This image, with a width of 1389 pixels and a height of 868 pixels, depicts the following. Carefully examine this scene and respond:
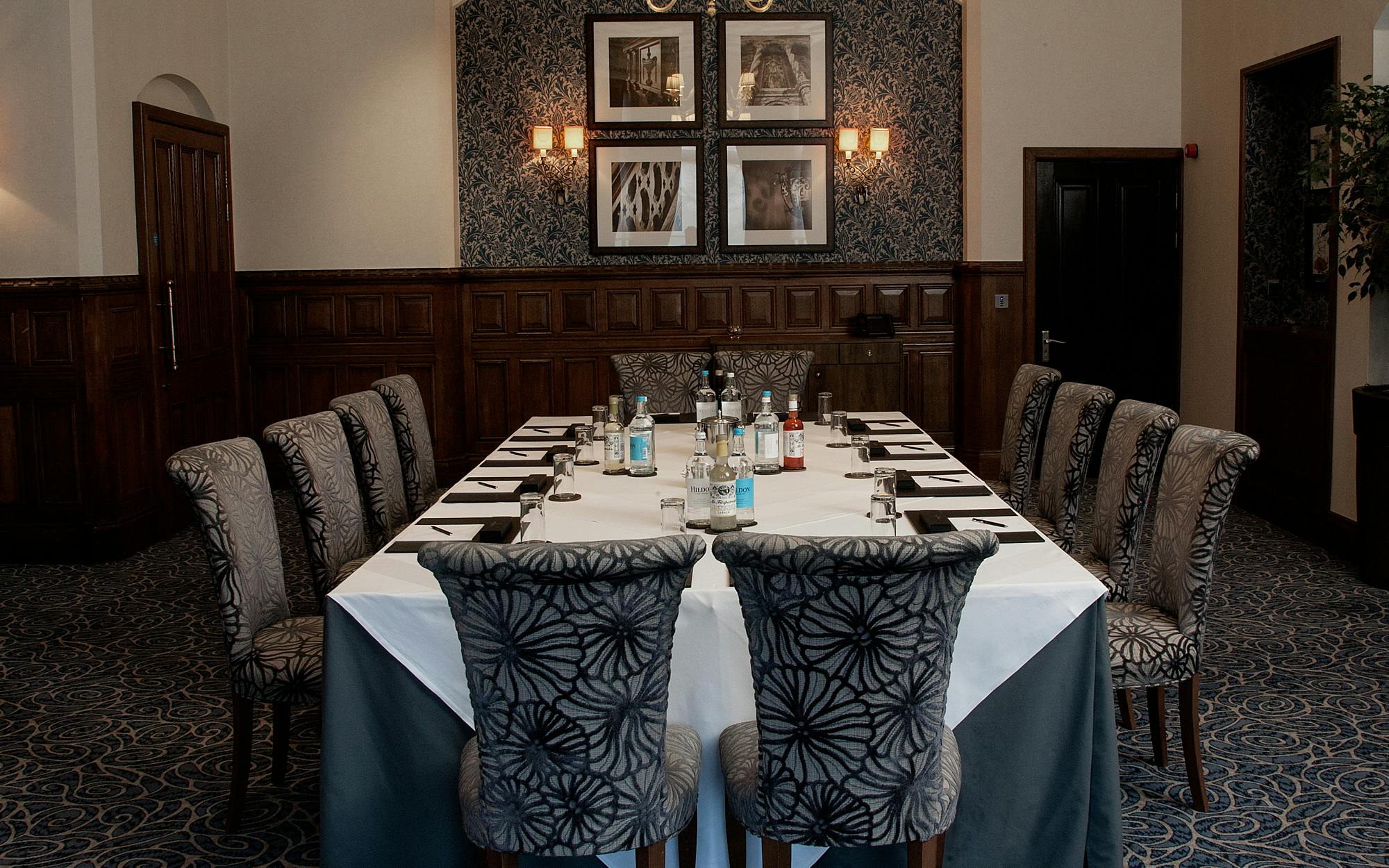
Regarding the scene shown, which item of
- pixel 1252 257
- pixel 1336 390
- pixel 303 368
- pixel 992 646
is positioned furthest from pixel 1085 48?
pixel 992 646

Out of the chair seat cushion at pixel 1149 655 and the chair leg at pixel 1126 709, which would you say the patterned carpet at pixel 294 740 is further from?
the chair seat cushion at pixel 1149 655

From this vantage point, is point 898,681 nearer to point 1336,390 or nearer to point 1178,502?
point 1178,502

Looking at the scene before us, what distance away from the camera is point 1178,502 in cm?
349

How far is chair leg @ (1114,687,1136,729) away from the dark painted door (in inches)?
188

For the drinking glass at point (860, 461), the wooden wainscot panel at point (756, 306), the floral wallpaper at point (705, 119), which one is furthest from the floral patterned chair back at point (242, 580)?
the wooden wainscot panel at point (756, 306)

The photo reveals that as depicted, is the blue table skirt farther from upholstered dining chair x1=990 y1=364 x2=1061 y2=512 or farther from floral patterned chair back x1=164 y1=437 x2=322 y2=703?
upholstered dining chair x1=990 y1=364 x2=1061 y2=512

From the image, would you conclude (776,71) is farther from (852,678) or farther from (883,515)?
(852,678)

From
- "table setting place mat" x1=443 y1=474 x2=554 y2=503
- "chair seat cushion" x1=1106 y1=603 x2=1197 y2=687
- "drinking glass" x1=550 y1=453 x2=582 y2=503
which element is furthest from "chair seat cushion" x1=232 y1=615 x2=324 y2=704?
"chair seat cushion" x1=1106 y1=603 x2=1197 y2=687

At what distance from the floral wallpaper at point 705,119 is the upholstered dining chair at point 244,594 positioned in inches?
206

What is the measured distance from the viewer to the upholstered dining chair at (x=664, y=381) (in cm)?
632

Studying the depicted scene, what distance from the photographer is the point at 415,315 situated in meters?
8.58

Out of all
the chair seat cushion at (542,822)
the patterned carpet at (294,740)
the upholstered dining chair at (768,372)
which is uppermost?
the upholstered dining chair at (768,372)

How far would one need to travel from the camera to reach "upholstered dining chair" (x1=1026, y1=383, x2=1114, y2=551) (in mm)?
4418

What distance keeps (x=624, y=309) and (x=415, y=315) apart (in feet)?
4.65
